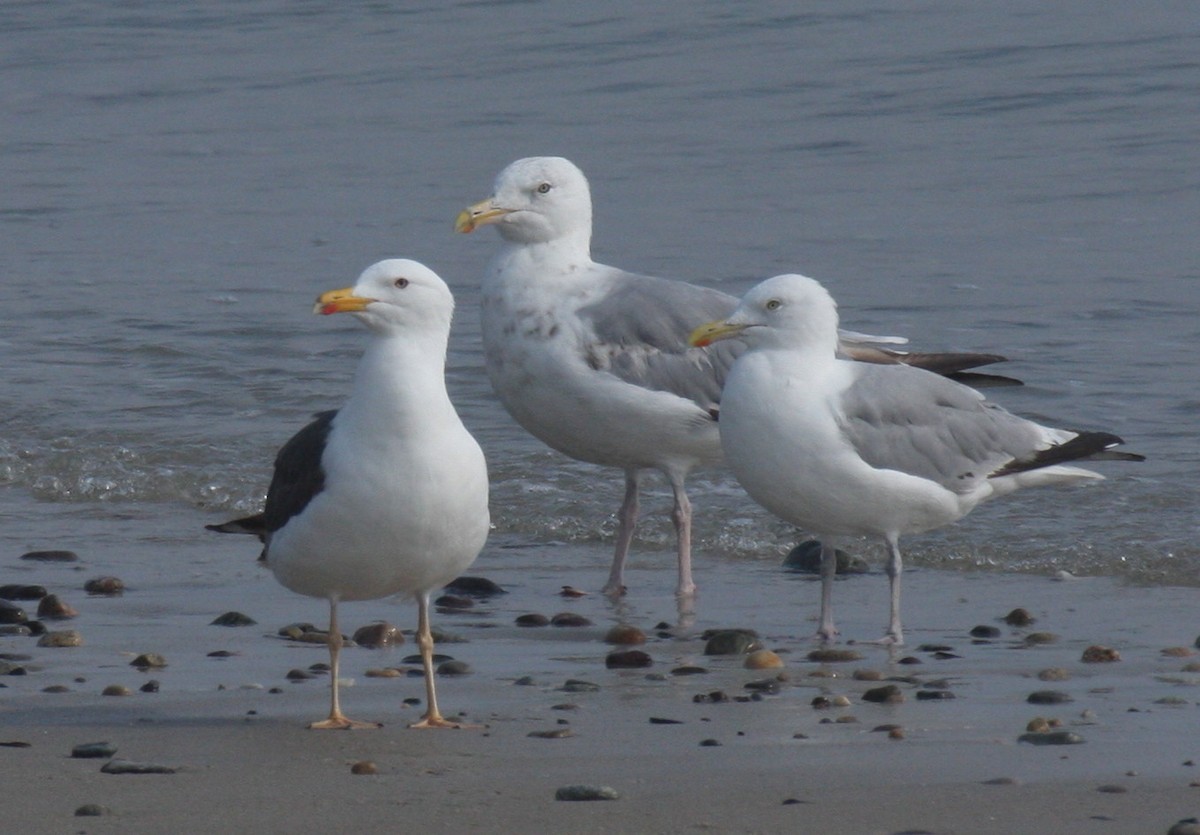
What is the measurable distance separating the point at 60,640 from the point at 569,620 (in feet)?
5.95

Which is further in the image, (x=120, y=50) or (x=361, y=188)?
(x=120, y=50)

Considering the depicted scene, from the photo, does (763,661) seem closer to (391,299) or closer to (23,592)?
(391,299)

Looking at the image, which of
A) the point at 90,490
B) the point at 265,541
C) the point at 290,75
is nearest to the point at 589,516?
the point at 90,490

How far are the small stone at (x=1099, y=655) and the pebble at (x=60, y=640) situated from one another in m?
3.31

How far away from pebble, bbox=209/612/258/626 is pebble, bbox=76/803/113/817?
2629mm

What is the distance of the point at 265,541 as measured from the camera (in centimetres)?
629

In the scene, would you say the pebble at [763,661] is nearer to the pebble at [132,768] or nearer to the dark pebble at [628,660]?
the dark pebble at [628,660]

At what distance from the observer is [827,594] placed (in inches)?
287

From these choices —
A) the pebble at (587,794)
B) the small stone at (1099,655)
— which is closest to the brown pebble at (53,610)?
the pebble at (587,794)

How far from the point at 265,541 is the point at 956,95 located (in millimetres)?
14491

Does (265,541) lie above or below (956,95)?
below

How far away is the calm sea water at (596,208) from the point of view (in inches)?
402

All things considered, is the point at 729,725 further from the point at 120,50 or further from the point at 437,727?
the point at 120,50

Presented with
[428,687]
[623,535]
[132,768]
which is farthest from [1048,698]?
[623,535]
